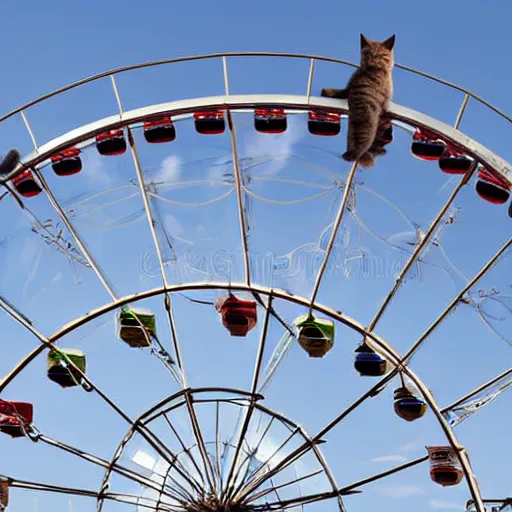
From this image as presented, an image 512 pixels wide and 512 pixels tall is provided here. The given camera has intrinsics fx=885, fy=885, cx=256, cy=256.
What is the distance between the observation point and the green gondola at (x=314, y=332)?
1622 cm

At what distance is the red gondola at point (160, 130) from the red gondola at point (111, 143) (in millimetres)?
470

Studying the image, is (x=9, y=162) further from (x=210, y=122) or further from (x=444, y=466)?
(x=444, y=466)

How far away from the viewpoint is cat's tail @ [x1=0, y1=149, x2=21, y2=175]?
16438mm

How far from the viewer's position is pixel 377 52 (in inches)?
578

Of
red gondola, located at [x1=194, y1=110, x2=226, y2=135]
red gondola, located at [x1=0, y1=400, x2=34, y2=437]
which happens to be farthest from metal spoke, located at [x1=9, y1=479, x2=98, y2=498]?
red gondola, located at [x1=194, y1=110, x2=226, y2=135]

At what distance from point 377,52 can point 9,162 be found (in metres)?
7.02

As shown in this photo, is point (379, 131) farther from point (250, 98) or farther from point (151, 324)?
point (151, 324)

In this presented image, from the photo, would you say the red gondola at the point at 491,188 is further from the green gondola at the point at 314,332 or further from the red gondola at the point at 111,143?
the red gondola at the point at 111,143

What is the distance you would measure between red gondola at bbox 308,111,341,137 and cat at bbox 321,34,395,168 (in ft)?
2.50

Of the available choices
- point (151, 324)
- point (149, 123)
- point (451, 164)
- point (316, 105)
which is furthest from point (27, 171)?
point (451, 164)

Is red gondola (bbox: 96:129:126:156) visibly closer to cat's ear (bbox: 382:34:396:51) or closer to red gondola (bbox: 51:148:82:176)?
red gondola (bbox: 51:148:82:176)

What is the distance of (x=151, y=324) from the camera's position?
17.0 meters

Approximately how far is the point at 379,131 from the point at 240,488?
6.94 metres

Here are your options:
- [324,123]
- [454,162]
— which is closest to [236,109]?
[324,123]
